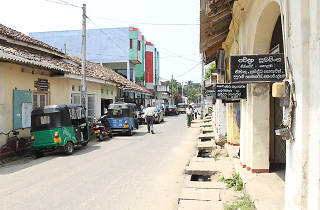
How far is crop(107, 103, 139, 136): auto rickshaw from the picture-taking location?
15.2 m

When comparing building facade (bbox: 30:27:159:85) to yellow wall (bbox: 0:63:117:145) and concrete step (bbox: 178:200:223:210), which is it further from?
concrete step (bbox: 178:200:223:210)

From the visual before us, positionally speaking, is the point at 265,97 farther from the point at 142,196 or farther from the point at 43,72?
the point at 43,72

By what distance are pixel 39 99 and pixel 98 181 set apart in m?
8.00

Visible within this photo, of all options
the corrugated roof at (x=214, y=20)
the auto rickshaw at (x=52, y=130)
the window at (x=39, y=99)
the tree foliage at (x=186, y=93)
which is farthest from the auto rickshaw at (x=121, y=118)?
the tree foliage at (x=186, y=93)

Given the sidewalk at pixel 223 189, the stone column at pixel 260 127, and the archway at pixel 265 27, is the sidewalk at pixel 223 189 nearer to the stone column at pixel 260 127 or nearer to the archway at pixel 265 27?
the stone column at pixel 260 127

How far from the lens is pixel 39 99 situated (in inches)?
516

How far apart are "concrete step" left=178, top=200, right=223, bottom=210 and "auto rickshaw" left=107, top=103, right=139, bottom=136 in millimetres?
10493

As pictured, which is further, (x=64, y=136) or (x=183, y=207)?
(x=64, y=136)

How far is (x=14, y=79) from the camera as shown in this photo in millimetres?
11266

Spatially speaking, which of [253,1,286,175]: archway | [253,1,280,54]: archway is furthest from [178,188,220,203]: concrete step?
[253,1,280,54]: archway

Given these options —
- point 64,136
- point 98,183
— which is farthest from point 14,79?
point 98,183

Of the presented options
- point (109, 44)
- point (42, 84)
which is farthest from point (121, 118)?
point (109, 44)

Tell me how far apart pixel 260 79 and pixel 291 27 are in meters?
1.16

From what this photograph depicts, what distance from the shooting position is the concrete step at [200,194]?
5102mm
